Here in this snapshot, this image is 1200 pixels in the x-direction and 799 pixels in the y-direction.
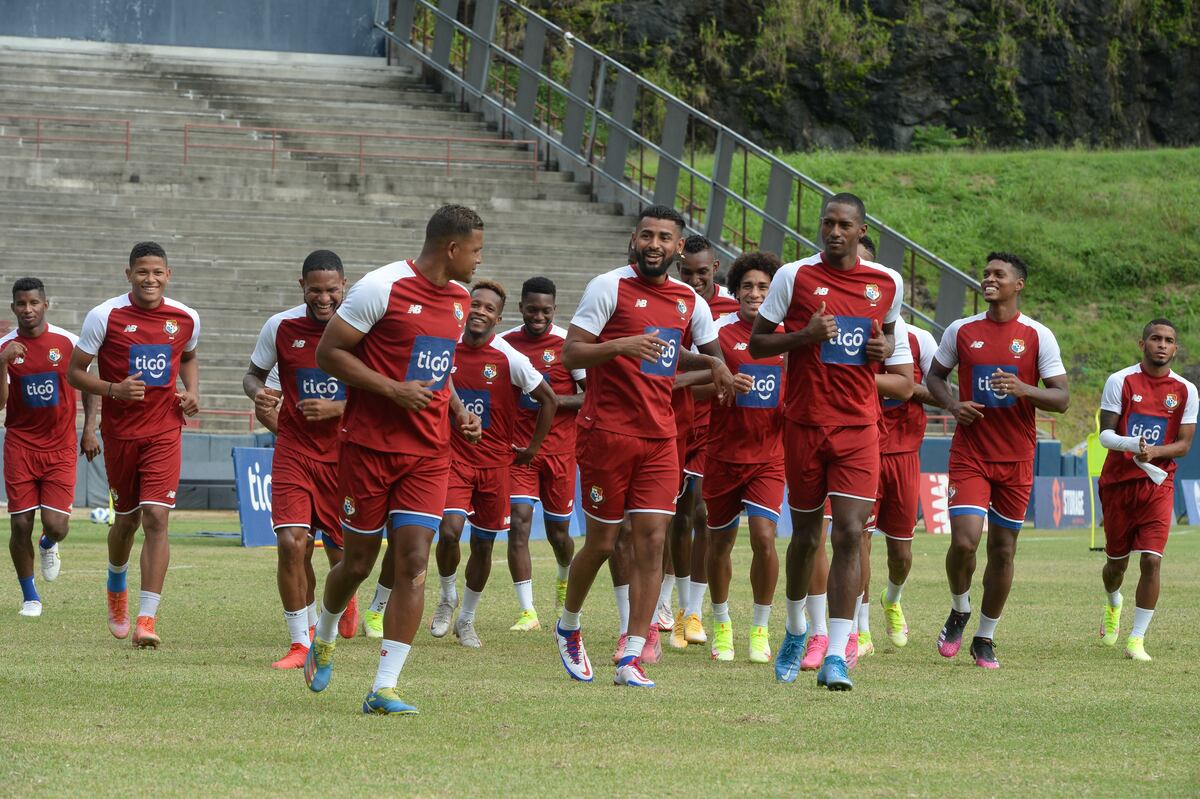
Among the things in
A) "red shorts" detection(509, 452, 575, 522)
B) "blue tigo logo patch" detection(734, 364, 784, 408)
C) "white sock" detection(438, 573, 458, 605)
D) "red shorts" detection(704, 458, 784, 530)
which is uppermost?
"blue tigo logo patch" detection(734, 364, 784, 408)

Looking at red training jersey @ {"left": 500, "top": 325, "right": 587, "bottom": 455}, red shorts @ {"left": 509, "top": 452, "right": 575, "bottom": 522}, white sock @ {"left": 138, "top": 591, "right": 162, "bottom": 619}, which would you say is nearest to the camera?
white sock @ {"left": 138, "top": 591, "right": 162, "bottom": 619}

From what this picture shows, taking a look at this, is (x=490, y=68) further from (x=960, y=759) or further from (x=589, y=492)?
(x=960, y=759)

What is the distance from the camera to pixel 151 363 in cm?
1119

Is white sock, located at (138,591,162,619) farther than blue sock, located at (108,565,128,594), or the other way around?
blue sock, located at (108,565,128,594)

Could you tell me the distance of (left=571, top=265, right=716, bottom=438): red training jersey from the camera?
9.26m

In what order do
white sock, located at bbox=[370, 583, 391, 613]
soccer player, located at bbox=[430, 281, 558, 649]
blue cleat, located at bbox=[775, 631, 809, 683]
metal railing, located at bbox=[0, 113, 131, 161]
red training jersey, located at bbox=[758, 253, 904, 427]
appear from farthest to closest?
1. metal railing, located at bbox=[0, 113, 131, 161]
2. soccer player, located at bbox=[430, 281, 558, 649]
3. white sock, located at bbox=[370, 583, 391, 613]
4. blue cleat, located at bbox=[775, 631, 809, 683]
5. red training jersey, located at bbox=[758, 253, 904, 427]

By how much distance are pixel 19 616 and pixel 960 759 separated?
7880 millimetres

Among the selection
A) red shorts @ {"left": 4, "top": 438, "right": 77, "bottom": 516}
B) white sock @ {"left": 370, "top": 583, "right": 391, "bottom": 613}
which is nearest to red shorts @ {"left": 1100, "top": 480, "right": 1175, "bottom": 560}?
white sock @ {"left": 370, "top": 583, "right": 391, "bottom": 613}

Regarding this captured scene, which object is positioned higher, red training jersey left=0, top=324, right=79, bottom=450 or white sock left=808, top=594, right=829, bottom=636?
red training jersey left=0, top=324, right=79, bottom=450

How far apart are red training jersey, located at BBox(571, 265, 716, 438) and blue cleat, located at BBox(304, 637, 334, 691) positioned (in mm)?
1952

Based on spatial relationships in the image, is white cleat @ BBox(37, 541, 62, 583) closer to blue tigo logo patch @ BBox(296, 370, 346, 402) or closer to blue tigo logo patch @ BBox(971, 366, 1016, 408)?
blue tigo logo patch @ BBox(296, 370, 346, 402)

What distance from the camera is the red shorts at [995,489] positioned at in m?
10.9

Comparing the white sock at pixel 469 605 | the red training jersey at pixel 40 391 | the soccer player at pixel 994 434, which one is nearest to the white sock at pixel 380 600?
the white sock at pixel 469 605

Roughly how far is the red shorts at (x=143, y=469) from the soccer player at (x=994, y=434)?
4851 mm
